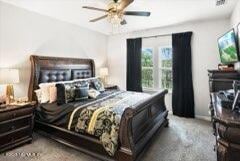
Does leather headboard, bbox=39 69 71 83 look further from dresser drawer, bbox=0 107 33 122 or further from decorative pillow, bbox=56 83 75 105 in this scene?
dresser drawer, bbox=0 107 33 122

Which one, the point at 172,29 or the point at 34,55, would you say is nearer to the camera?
the point at 34,55

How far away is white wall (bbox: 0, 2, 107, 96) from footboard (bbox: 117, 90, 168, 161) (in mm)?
2583

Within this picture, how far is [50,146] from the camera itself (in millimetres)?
2988

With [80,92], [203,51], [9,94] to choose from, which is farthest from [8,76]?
[203,51]

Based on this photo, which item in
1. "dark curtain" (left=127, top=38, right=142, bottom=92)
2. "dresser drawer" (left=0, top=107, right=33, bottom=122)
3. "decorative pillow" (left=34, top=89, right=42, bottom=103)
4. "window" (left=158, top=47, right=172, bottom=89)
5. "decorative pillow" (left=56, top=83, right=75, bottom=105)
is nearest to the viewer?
"dresser drawer" (left=0, top=107, right=33, bottom=122)

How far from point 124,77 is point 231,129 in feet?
15.5

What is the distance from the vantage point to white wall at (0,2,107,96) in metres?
3.29

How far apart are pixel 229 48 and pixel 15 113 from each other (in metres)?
4.04

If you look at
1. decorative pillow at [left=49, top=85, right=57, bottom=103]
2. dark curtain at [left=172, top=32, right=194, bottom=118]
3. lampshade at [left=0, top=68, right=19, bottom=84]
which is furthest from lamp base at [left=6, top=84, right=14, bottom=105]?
dark curtain at [left=172, top=32, right=194, bottom=118]

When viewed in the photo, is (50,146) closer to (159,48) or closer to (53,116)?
(53,116)

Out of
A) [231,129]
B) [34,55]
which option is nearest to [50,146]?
[34,55]

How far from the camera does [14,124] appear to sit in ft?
9.48

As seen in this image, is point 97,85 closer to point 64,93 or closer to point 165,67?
point 64,93

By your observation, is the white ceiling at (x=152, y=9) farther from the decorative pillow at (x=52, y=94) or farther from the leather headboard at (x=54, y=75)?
the decorative pillow at (x=52, y=94)
